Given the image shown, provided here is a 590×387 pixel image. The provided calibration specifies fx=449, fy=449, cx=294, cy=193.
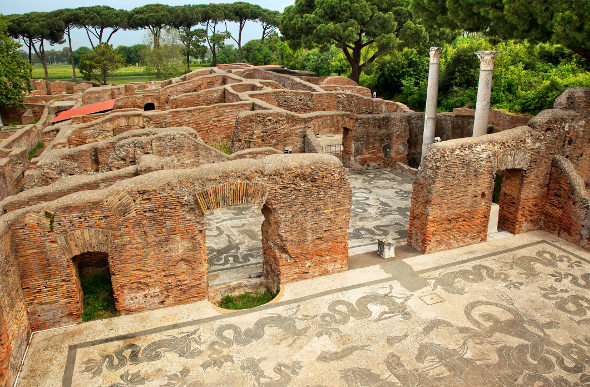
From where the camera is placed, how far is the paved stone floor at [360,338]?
19.4 ft

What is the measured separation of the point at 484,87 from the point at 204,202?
28.3 feet

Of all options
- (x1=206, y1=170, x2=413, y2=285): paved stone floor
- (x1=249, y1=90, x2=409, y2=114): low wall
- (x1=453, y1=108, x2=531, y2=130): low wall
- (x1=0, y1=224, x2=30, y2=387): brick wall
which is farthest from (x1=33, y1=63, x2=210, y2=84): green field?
(x1=0, y1=224, x2=30, y2=387): brick wall

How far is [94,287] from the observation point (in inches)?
316

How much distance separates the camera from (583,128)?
987 centimetres

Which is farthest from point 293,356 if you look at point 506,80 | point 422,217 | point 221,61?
point 221,61

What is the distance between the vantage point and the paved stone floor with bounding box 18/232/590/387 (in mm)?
5926

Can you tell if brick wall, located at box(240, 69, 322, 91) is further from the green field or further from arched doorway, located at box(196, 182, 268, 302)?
the green field

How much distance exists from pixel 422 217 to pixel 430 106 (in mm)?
6656

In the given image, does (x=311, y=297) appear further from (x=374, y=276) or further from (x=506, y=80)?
(x=506, y=80)

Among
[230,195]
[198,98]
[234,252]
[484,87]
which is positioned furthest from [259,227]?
[198,98]

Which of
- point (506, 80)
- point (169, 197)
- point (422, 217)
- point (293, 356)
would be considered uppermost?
point (506, 80)

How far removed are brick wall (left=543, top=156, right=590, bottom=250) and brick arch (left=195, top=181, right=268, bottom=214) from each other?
6.52m

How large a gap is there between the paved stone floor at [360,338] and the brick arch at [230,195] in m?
1.71

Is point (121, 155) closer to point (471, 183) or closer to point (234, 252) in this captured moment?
point (234, 252)
